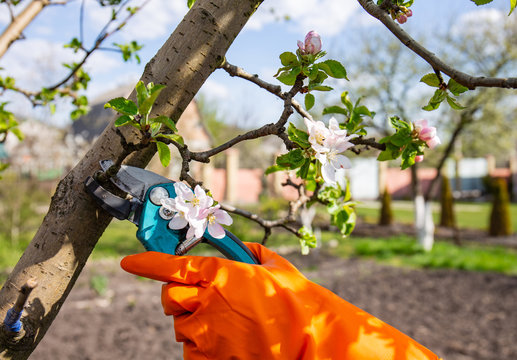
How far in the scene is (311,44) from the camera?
3.81ft

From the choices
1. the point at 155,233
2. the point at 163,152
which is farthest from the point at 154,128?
the point at 155,233

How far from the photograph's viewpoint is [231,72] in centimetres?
140

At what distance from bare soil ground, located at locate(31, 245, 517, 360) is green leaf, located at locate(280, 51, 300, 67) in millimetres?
3563

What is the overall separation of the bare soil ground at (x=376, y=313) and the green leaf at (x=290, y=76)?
3539 mm

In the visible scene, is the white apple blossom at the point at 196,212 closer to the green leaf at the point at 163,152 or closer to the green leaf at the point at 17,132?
the green leaf at the point at 163,152

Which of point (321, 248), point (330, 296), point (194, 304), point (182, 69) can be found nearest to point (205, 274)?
point (194, 304)

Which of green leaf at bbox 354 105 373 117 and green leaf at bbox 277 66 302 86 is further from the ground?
green leaf at bbox 277 66 302 86

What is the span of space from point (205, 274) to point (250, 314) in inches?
5.9

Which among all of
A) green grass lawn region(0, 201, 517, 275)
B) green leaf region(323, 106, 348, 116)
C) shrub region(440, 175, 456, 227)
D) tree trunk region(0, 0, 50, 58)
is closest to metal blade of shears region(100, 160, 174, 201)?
green leaf region(323, 106, 348, 116)

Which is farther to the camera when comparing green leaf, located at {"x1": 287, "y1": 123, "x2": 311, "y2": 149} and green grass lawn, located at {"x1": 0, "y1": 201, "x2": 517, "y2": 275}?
green grass lawn, located at {"x1": 0, "y1": 201, "x2": 517, "y2": 275}

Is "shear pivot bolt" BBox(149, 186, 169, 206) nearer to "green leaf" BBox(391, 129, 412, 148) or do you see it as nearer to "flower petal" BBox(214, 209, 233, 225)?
"flower petal" BBox(214, 209, 233, 225)

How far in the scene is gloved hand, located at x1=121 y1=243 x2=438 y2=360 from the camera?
1076mm

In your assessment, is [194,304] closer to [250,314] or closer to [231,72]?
[250,314]

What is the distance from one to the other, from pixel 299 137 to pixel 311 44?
253 mm
